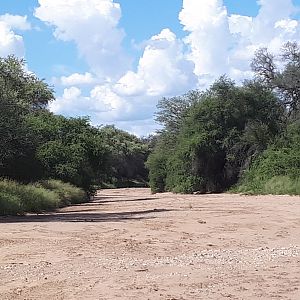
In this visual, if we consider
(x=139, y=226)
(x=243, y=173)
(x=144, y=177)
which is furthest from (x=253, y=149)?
(x=144, y=177)

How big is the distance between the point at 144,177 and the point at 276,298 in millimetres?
106473

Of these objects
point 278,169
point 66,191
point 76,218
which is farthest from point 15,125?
point 278,169

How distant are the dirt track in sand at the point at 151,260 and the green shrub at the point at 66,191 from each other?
59.5 ft

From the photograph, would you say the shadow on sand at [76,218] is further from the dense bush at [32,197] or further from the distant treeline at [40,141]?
the distant treeline at [40,141]

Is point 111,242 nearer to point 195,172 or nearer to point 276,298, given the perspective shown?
→ point 276,298

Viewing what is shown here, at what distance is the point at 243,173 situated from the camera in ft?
169

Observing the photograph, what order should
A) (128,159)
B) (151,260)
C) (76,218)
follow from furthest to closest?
(128,159) < (76,218) < (151,260)

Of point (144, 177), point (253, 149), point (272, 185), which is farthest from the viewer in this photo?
point (144, 177)

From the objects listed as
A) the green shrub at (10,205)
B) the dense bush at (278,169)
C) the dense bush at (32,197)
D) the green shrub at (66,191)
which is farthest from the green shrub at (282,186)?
the green shrub at (10,205)

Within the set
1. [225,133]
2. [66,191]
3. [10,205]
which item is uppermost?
[225,133]

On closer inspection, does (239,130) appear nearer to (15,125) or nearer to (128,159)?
(15,125)

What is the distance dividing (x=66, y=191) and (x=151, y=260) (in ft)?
94.0

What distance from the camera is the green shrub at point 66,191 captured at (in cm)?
3865

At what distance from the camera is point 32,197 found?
3038 centimetres
